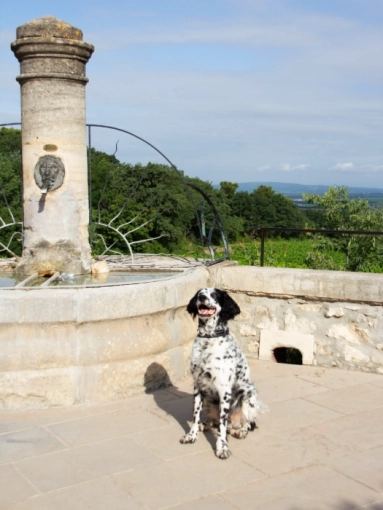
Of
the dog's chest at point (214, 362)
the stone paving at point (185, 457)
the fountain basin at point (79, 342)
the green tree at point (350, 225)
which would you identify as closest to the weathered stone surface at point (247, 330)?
the stone paving at point (185, 457)

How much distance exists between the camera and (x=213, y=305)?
14.3 feet

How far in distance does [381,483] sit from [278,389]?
1890 millimetres

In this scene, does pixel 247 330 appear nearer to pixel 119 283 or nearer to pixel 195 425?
pixel 119 283

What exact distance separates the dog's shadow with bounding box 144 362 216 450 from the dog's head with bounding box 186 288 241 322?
0.94 m

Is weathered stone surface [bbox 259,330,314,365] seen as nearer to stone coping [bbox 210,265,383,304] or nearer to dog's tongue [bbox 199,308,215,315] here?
stone coping [bbox 210,265,383,304]

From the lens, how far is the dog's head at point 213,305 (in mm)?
4355

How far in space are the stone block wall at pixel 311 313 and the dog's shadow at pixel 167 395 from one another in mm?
1312

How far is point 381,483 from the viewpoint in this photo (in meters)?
3.82

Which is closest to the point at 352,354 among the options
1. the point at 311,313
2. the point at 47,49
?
the point at 311,313

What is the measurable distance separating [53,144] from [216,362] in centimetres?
280

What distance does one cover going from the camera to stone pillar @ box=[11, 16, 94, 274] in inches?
236

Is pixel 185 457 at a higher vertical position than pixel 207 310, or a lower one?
lower

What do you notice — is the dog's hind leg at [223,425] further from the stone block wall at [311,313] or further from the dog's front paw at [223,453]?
the stone block wall at [311,313]

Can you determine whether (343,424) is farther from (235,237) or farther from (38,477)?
(235,237)
